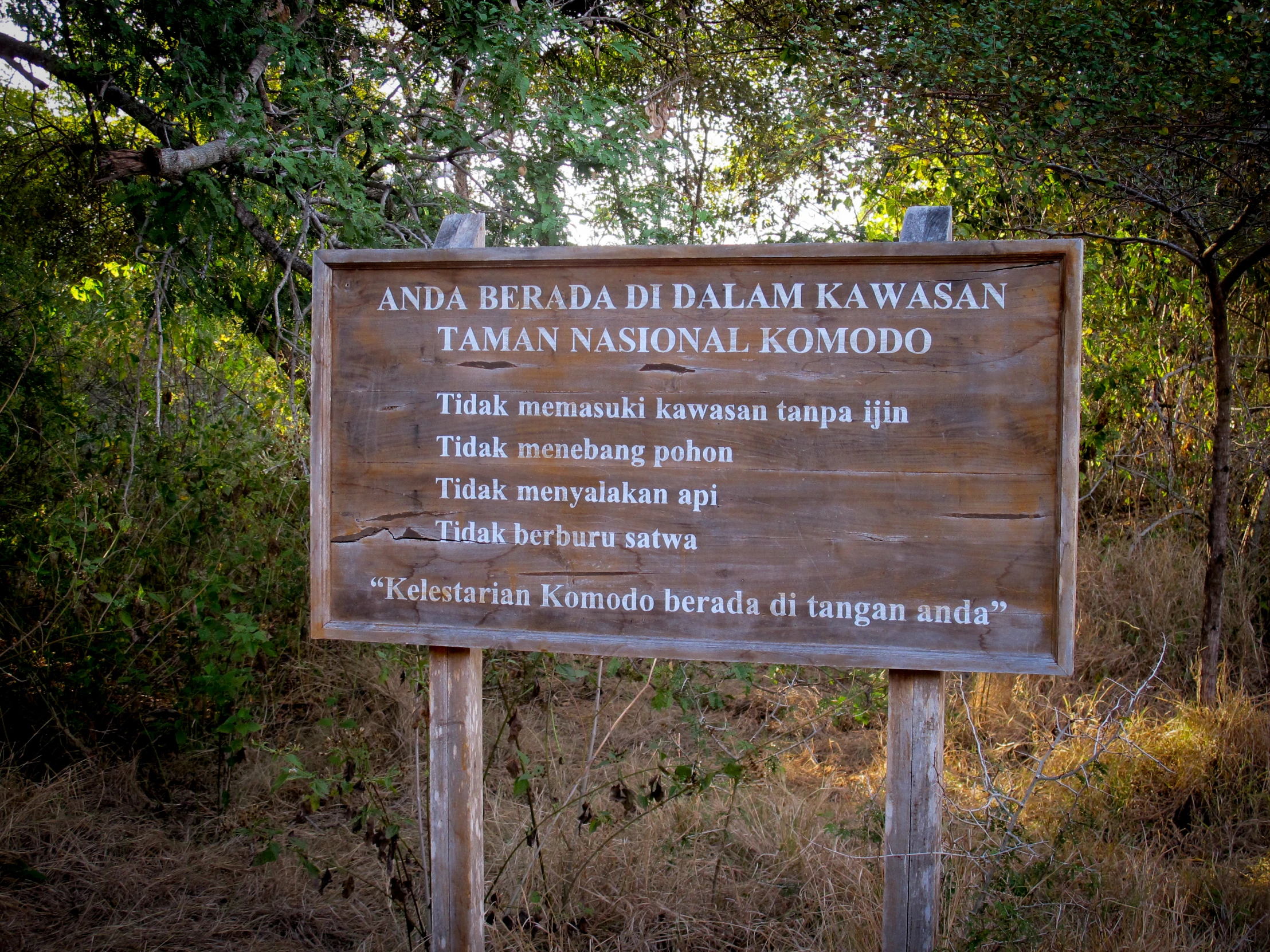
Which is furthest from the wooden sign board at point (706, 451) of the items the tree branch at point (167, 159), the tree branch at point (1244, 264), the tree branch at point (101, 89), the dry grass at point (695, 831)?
the tree branch at point (101, 89)

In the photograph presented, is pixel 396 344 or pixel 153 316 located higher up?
pixel 153 316

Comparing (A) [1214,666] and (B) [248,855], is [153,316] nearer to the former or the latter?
(B) [248,855]

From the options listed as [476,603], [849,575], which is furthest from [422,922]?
[849,575]

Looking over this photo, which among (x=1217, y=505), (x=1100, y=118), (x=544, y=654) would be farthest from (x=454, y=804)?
(x=1100, y=118)

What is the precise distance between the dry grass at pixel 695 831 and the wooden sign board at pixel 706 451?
25.3 inches

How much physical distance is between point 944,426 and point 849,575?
1.32 feet

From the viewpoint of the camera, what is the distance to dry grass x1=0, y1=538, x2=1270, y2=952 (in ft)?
9.02

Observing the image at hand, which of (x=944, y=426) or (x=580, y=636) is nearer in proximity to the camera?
(x=944, y=426)

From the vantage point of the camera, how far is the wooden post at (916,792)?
2.21m

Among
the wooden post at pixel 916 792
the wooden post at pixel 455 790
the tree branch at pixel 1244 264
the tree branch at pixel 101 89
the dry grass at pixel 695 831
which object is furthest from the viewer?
the tree branch at pixel 101 89

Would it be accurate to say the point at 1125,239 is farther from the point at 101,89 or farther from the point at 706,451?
the point at 101,89

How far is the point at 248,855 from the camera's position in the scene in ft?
11.0

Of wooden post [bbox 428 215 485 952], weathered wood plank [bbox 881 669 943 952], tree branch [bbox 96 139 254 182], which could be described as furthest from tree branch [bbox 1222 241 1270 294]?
tree branch [bbox 96 139 254 182]

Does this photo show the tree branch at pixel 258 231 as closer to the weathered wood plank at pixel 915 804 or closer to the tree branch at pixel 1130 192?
the tree branch at pixel 1130 192
